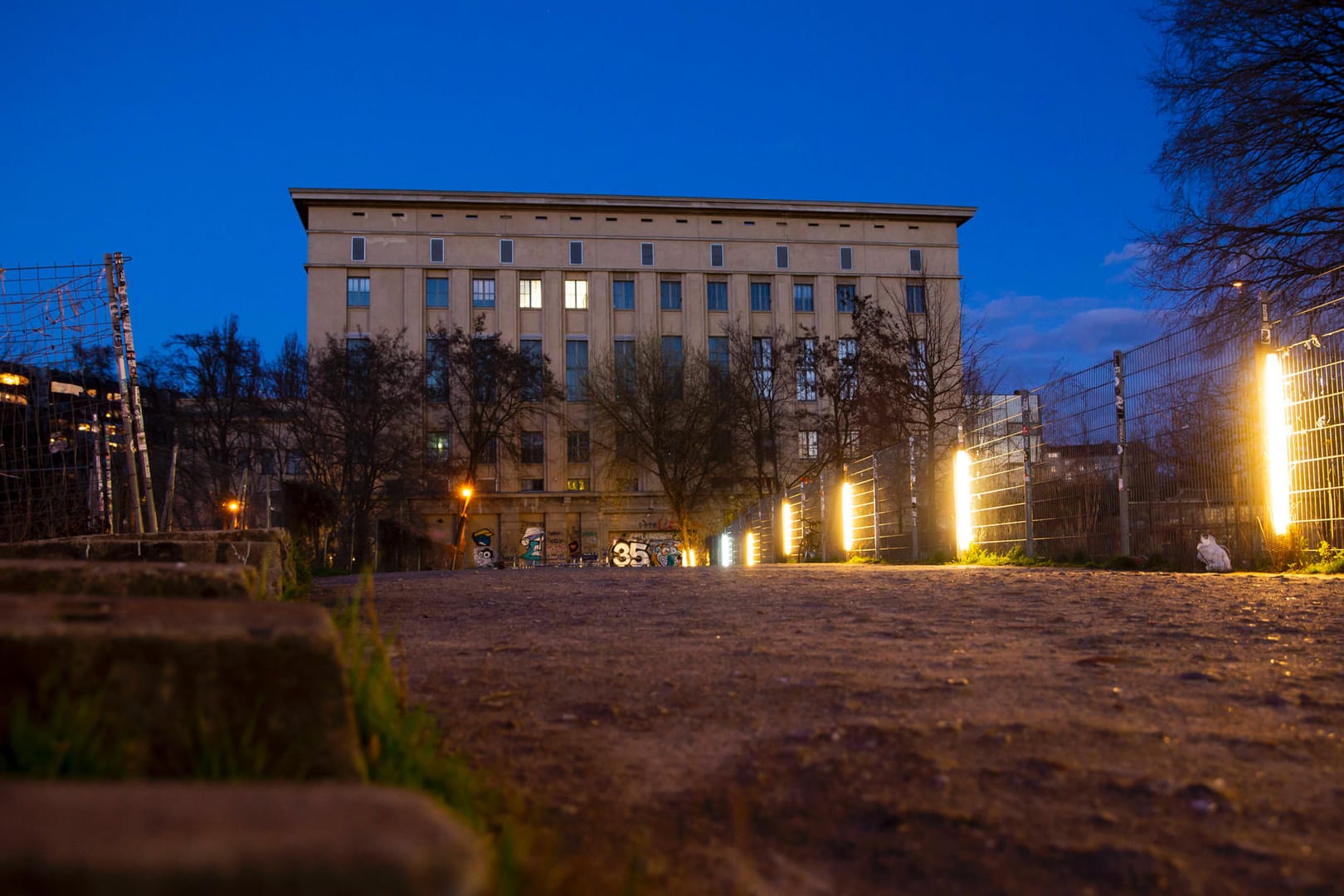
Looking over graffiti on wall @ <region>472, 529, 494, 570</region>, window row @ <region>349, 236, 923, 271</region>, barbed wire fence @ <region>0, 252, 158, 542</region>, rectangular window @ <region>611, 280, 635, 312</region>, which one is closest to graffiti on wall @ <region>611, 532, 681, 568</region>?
graffiti on wall @ <region>472, 529, 494, 570</region>

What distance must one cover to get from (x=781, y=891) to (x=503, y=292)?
60335 mm

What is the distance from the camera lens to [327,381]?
3828 cm

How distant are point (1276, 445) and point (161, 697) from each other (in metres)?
10.3

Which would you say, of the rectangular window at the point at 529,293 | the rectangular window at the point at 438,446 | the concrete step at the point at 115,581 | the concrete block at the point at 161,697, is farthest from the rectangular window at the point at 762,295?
the concrete block at the point at 161,697

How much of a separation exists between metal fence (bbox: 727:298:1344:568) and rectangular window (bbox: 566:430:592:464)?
43.3m

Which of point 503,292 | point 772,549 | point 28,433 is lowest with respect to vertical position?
point 772,549

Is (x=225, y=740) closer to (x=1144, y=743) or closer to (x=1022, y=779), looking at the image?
(x=1022, y=779)

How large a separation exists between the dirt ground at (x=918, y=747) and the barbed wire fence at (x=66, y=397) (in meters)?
5.01

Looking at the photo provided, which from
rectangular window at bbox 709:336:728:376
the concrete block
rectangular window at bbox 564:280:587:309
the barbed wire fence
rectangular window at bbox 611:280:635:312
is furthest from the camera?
rectangular window at bbox 611:280:635:312

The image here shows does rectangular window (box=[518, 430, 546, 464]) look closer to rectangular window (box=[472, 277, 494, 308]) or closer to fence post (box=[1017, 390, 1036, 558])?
rectangular window (box=[472, 277, 494, 308])

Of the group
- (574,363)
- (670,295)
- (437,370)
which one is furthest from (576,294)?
(437,370)

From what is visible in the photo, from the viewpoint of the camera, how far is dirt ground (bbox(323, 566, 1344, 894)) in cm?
179

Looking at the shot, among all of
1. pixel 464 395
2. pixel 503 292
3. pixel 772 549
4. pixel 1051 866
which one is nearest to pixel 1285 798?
pixel 1051 866

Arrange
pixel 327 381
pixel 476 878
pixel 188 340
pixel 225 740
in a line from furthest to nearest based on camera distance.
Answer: pixel 188 340, pixel 327 381, pixel 225 740, pixel 476 878
